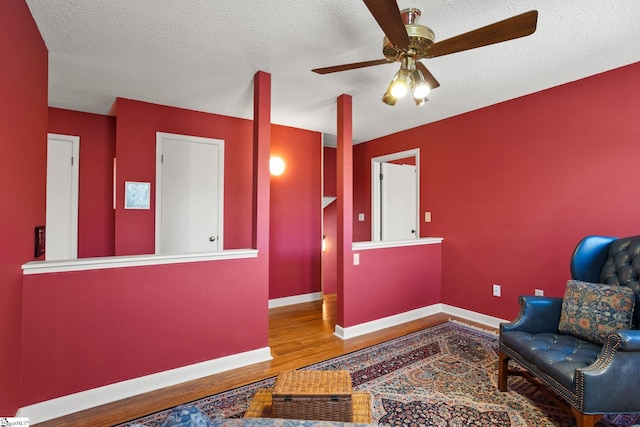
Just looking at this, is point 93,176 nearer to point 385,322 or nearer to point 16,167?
point 16,167

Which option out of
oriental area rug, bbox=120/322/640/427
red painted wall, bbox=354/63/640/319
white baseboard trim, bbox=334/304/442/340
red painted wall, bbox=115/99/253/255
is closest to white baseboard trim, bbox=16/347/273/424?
oriental area rug, bbox=120/322/640/427

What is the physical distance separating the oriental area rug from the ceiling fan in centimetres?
194

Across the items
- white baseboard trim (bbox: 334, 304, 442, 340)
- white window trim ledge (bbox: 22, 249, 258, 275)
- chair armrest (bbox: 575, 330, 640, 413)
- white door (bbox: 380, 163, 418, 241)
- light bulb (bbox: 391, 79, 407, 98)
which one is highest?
light bulb (bbox: 391, 79, 407, 98)

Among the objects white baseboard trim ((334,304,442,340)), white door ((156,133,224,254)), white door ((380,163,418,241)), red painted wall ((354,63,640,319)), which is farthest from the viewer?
white door ((380,163,418,241))

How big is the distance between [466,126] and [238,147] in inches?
110

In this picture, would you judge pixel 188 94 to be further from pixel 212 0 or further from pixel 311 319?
pixel 311 319

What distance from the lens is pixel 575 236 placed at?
2.80 meters

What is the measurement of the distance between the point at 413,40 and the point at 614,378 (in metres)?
1.97

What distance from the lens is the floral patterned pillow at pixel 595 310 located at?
5.98 feet

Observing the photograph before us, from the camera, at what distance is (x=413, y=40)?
1609mm

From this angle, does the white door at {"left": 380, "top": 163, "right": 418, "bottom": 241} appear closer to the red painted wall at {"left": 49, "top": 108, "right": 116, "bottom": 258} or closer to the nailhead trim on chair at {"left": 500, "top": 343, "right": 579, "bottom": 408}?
the nailhead trim on chair at {"left": 500, "top": 343, "right": 579, "bottom": 408}

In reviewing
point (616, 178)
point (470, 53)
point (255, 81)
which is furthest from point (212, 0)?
point (616, 178)

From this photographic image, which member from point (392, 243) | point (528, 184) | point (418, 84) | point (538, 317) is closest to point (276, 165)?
point (392, 243)

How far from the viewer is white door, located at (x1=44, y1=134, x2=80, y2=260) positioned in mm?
3436
